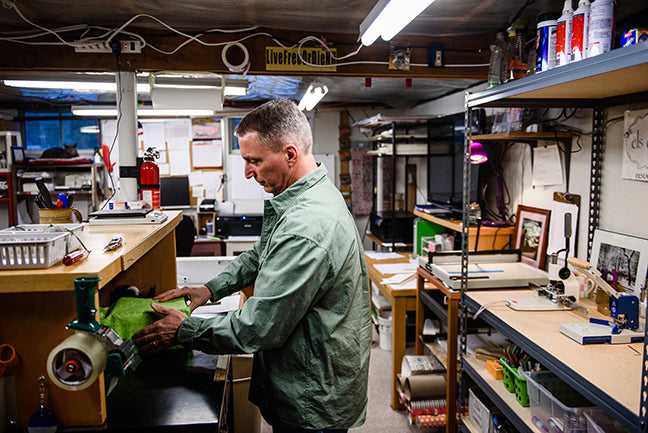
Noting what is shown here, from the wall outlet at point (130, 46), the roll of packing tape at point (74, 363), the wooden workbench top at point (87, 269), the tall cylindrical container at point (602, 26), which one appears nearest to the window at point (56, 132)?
the wall outlet at point (130, 46)

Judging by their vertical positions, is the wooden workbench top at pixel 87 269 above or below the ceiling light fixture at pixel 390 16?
below

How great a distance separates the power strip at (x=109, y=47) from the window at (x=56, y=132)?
386 cm

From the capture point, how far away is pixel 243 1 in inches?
83.8

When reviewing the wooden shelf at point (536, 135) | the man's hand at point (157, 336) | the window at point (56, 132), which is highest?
the window at point (56, 132)

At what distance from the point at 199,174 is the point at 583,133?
503cm

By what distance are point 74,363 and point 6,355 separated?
0.97 feet

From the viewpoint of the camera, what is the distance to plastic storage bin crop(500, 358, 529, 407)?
5.17ft

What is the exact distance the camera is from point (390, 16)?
1785 millimetres

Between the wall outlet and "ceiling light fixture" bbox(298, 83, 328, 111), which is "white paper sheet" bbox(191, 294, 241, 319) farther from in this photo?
"ceiling light fixture" bbox(298, 83, 328, 111)

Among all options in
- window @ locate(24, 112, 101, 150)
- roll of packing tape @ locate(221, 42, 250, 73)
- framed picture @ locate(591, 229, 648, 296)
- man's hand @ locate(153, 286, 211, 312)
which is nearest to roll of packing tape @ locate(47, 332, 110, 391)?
man's hand @ locate(153, 286, 211, 312)

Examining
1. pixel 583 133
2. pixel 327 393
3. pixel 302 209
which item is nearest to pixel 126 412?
pixel 327 393

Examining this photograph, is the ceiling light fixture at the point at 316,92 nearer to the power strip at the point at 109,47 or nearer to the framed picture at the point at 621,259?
the power strip at the point at 109,47

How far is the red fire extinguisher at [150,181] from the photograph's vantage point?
202 cm

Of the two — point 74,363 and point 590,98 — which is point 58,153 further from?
point 590,98
